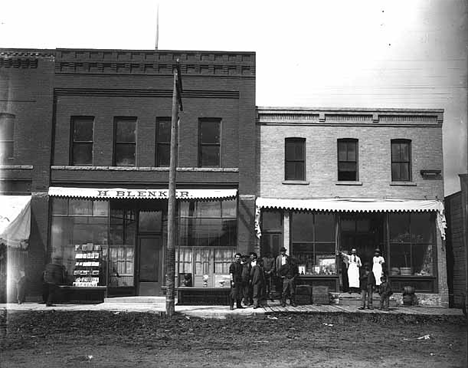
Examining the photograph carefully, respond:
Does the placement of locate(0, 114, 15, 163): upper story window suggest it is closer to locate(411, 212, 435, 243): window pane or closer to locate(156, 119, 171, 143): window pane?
locate(156, 119, 171, 143): window pane

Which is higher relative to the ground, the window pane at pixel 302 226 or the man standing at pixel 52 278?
the window pane at pixel 302 226

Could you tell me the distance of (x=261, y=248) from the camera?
23.2m

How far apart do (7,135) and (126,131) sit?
15.4 ft

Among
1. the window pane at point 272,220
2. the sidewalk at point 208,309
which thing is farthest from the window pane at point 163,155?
the sidewalk at point 208,309

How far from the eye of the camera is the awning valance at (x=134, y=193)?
2241 cm

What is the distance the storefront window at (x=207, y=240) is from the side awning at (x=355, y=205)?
144cm

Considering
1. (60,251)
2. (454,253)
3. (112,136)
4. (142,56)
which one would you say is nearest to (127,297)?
(60,251)

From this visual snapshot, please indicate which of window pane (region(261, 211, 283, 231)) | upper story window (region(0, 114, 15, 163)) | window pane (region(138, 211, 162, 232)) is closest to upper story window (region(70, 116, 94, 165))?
upper story window (region(0, 114, 15, 163))

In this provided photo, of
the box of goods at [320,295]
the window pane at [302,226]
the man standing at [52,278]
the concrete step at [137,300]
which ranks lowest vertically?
the concrete step at [137,300]

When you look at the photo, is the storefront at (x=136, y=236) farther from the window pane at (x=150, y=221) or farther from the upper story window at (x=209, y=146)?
the upper story window at (x=209, y=146)

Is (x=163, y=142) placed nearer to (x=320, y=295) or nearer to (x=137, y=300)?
(x=137, y=300)

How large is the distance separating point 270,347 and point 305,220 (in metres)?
11.9

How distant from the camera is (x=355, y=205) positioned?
75.7ft

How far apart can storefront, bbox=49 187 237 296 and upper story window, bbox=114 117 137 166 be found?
139cm
